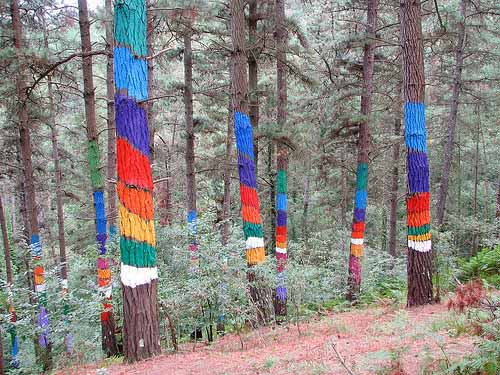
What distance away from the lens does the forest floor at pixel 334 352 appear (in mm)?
3742

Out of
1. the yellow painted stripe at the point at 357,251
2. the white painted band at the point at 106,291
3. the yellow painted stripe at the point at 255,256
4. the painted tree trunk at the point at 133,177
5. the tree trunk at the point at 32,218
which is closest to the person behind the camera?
the painted tree trunk at the point at 133,177

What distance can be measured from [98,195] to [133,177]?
17.9 ft

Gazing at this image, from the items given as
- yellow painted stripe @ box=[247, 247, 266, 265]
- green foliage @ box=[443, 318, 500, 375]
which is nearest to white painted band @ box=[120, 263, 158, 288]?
yellow painted stripe @ box=[247, 247, 266, 265]

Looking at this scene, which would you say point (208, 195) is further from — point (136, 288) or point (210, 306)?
point (136, 288)

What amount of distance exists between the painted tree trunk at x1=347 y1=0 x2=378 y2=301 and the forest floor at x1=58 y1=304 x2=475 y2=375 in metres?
4.56

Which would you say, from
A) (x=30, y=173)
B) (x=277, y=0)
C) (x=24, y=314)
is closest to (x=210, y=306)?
(x=24, y=314)

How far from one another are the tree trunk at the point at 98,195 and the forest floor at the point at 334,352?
3142mm

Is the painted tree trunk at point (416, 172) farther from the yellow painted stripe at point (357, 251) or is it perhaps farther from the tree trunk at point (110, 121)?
the tree trunk at point (110, 121)

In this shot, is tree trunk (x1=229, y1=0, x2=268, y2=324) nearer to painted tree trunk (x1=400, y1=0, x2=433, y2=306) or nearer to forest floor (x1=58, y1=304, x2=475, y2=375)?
forest floor (x1=58, y1=304, x2=475, y2=375)

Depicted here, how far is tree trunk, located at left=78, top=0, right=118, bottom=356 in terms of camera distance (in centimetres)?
934

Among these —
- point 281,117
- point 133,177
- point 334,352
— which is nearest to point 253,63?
point 281,117

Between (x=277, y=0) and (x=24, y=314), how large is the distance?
911cm

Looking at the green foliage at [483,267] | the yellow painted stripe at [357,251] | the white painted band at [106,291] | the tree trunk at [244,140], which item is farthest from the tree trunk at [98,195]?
the green foliage at [483,267]

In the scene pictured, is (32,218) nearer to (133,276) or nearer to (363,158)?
(133,276)
